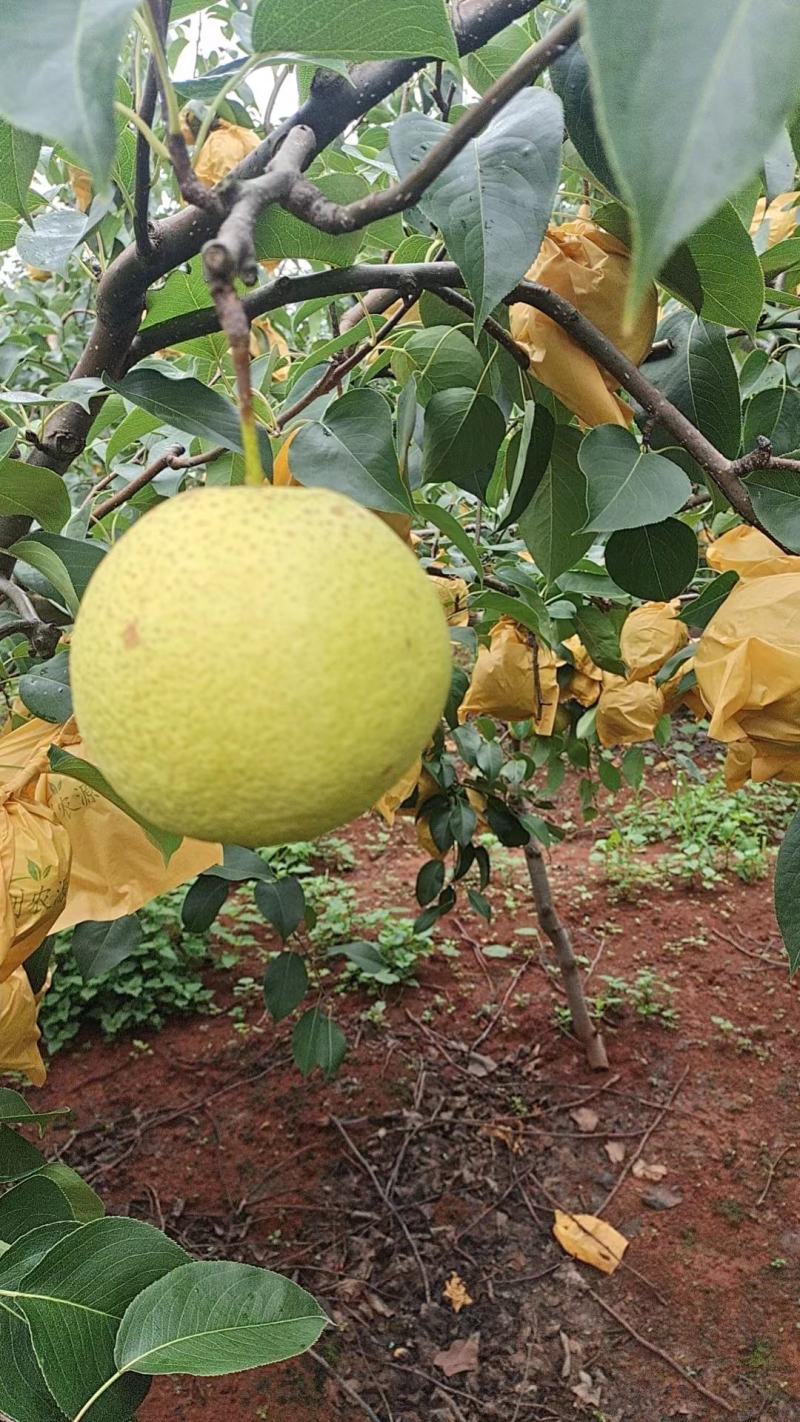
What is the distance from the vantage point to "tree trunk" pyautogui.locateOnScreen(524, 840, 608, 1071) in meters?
2.86

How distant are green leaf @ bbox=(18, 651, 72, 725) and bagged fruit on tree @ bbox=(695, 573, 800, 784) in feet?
2.15

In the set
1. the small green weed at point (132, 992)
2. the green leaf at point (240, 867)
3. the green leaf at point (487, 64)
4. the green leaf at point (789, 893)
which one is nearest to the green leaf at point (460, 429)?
the green leaf at point (487, 64)

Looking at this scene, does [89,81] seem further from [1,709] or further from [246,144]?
[246,144]

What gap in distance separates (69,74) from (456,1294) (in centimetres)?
250

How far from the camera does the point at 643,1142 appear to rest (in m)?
2.63

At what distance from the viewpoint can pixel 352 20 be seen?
0.49 meters

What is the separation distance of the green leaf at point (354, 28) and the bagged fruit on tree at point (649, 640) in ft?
3.80

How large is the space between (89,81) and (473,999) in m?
3.31

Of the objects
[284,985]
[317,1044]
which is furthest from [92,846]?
[317,1044]

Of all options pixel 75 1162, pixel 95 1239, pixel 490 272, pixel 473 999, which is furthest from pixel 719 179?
pixel 473 999

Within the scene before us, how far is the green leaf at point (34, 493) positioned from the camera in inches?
30.1

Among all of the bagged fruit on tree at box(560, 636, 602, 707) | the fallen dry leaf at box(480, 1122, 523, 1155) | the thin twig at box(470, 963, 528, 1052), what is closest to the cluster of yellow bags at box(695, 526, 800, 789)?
the bagged fruit on tree at box(560, 636, 602, 707)

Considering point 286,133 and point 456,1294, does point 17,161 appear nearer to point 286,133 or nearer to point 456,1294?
point 286,133

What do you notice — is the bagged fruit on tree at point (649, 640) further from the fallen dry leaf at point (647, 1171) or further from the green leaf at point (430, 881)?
the fallen dry leaf at point (647, 1171)
